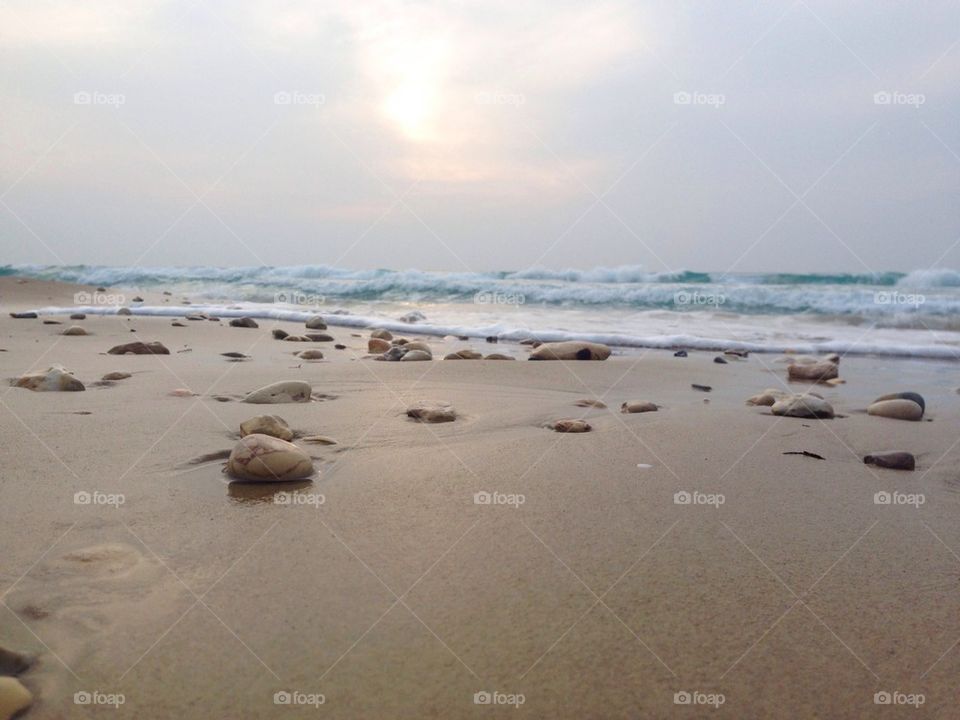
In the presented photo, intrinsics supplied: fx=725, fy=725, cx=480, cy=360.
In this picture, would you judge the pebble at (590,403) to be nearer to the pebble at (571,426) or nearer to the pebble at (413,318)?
the pebble at (571,426)

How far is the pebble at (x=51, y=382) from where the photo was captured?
3.84 meters

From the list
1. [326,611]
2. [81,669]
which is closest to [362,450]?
[326,611]

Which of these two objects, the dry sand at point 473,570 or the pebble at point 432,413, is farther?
the pebble at point 432,413

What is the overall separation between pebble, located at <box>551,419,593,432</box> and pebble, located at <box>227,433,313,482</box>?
4.41 ft

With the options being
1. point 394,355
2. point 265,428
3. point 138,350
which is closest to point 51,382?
point 265,428

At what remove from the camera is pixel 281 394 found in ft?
12.7

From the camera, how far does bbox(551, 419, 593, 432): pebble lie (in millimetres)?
3404

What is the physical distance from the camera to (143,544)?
72.2 inches

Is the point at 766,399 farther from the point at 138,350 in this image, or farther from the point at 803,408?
the point at 138,350

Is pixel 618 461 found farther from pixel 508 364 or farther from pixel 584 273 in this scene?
pixel 584 273

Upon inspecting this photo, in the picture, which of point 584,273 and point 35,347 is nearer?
point 35,347

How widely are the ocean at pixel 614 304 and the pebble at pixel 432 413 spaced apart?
503 cm

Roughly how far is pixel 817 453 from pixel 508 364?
2.99 meters

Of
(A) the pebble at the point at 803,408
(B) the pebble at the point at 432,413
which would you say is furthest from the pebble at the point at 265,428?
(A) the pebble at the point at 803,408
